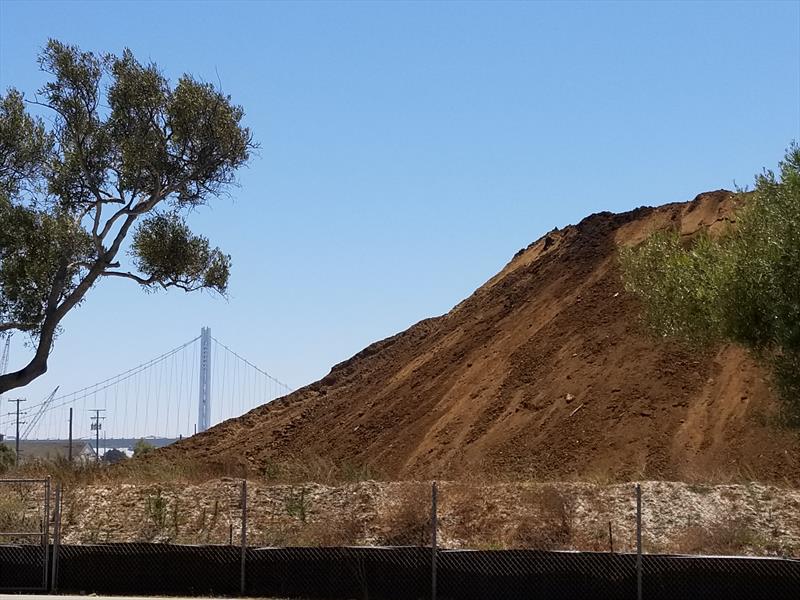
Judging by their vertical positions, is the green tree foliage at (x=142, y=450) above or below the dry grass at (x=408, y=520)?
above

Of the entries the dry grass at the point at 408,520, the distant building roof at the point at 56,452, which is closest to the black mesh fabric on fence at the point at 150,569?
the dry grass at the point at 408,520

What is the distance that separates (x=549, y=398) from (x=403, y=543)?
58.5ft

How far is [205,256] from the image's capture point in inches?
1331

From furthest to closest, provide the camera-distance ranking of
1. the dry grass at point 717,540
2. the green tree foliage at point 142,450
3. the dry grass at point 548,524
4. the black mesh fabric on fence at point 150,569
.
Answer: the green tree foliage at point 142,450 → the dry grass at point 548,524 → the dry grass at point 717,540 → the black mesh fabric on fence at point 150,569

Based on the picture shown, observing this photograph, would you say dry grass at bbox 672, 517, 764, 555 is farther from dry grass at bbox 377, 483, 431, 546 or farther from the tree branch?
the tree branch

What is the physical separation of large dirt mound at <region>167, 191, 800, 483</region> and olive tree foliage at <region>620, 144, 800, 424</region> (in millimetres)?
3368

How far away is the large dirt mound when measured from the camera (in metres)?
35.4

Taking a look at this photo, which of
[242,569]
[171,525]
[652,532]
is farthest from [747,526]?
[171,525]

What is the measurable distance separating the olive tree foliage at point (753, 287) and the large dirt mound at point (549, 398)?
3.37 meters

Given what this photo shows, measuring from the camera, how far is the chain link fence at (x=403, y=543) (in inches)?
762

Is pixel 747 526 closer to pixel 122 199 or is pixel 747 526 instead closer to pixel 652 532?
pixel 652 532

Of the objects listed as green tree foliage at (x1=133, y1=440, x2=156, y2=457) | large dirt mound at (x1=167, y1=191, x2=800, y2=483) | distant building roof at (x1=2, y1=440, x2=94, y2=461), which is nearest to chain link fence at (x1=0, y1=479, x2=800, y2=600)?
large dirt mound at (x1=167, y1=191, x2=800, y2=483)

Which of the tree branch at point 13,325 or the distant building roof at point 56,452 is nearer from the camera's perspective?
the tree branch at point 13,325

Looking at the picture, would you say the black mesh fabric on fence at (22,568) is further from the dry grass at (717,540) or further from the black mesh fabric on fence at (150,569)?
the dry grass at (717,540)
